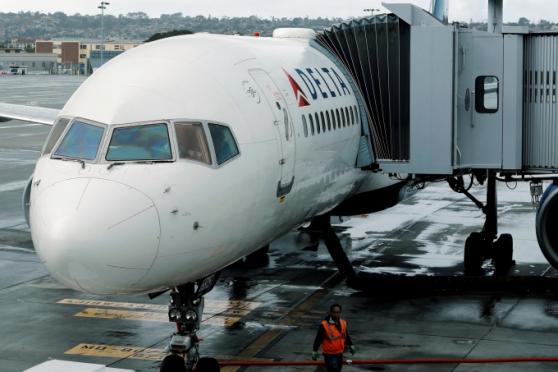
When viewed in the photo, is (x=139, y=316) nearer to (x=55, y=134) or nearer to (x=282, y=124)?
(x=282, y=124)

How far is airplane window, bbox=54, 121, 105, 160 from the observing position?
→ 12.9 m

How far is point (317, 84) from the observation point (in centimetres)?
1838

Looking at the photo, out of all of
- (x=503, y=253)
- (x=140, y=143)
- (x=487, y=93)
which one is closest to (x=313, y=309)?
(x=487, y=93)

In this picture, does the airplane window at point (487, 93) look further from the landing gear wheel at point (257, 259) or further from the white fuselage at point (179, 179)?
the landing gear wheel at point (257, 259)

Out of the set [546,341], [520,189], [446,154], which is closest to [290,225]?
[446,154]

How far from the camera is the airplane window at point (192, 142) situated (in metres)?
13.0

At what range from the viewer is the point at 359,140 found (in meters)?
19.9

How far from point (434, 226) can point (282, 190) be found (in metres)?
16.1

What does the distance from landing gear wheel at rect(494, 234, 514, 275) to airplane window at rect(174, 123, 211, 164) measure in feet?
40.2

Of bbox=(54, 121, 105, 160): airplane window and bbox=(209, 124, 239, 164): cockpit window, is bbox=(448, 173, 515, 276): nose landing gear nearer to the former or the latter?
bbox=(209, 124, 239, 164): cockpit window

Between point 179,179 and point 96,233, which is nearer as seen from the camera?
point 96,233

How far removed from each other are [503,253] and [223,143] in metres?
12.1

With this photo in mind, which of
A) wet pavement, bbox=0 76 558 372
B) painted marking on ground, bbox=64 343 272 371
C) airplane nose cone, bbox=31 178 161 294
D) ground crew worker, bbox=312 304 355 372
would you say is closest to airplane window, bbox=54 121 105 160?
airplane nose cone, bbox=31 178 161 294

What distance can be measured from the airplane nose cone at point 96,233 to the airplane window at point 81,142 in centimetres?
59
